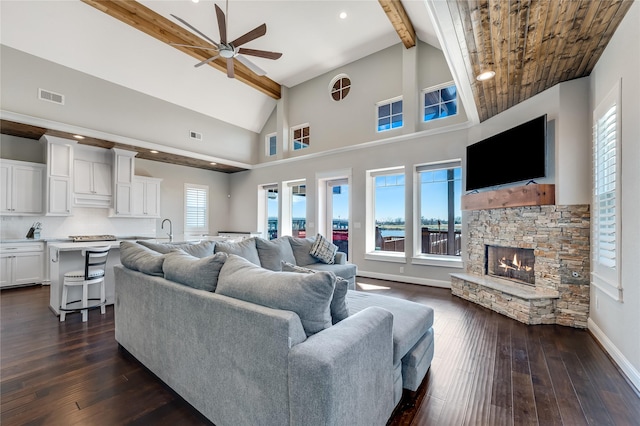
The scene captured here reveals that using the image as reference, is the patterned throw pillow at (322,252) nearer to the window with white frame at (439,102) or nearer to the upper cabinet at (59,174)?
the window with white frame at (439,102)

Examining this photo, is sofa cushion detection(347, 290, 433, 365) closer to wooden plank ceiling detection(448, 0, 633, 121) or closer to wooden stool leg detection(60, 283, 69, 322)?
wooden plank ceiling detection(448, 0, 633, 121)

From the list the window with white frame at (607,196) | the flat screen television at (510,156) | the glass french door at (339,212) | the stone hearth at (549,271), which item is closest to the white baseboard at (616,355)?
the stone hearth at (549,271)

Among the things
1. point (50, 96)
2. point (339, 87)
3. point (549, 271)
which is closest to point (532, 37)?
point (549, 271)

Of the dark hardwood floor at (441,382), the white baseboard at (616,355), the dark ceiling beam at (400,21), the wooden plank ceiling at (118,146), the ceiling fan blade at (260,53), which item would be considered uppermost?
the dark ceiling beam at (400,21)

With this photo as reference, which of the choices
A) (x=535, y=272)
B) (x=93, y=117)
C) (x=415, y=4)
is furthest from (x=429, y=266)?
(x=93, y=117)

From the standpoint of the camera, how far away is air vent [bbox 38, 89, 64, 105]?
507cm

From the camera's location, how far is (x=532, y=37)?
2.58m

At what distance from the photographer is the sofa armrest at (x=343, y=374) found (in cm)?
111

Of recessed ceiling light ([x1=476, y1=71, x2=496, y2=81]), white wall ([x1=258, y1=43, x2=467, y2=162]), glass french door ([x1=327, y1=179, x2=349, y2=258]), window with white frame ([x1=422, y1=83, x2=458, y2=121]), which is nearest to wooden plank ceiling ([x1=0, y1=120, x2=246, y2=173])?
white wall ([x1=258, y1=43, x2=467, y2=162])

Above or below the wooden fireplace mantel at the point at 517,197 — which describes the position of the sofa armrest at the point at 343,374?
below

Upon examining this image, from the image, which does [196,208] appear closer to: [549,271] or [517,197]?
[517,197]

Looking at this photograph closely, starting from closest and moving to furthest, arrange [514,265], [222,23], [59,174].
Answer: [222,23]
[514,265]
[59,174]

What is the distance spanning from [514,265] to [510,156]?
159 cm

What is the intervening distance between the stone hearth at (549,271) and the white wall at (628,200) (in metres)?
0.63
